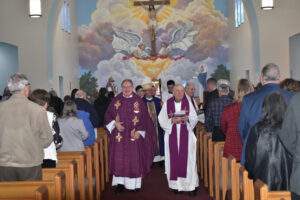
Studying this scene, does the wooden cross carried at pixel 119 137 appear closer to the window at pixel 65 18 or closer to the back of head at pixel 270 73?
the back of head at pixel 270 73

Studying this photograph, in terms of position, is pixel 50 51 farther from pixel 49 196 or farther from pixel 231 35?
pixel 49 196

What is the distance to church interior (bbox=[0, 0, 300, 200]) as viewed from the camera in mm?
5504

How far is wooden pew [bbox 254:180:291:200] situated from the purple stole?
515cm

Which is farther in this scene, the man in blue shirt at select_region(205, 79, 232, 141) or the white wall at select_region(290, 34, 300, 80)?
the white wall at select_region(290, 34, 300, 80)

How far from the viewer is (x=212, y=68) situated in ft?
75.4

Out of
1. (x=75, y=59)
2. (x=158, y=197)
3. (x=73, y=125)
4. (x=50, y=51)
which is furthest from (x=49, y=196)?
(x=75, y=59)

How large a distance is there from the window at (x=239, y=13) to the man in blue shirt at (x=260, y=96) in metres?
14.1

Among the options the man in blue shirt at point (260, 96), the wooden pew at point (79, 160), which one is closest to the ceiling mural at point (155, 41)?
the wooden pew at point (79, 160)

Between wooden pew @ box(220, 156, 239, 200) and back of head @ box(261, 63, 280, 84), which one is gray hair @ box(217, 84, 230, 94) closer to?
wooden pew @ box(220, 156, 239, 200)

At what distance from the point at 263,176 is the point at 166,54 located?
17.8 metres

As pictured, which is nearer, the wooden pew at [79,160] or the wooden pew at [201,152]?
the wooden pew at [79,160]

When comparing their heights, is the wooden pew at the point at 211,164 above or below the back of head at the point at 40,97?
below

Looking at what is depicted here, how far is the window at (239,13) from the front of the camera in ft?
67.6

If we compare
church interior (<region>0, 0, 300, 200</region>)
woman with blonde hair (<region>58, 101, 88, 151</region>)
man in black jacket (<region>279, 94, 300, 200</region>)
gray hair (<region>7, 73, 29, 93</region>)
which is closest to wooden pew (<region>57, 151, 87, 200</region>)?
church interior (<region>0, 0, 300, 200</region>)
